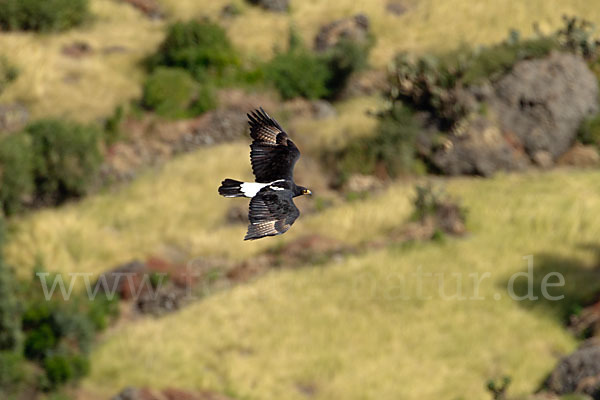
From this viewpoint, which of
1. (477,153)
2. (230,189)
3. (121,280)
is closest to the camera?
(230,189)

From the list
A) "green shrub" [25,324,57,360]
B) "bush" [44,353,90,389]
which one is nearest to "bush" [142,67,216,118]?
"green shrub" [25,324,57,360]

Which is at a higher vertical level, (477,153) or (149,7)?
(149,7)

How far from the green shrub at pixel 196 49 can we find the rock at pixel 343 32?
5.03m

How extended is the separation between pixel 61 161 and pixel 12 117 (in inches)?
180

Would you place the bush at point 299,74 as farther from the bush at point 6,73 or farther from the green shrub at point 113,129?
the bush at point 6,73

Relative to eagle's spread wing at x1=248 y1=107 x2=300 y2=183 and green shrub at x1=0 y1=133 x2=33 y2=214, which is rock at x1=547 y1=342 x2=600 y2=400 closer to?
eagle's spread wing at x1=248 y1=107 x2=300 y2=183

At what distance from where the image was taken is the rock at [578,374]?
21981 millimetres

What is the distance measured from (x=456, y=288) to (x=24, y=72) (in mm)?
22225

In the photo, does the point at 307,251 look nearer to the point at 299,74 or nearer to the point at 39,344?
the point at 39,344

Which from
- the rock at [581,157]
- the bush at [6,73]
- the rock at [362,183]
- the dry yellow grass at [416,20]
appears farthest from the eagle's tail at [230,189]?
the dry yellow grass at [416,20]

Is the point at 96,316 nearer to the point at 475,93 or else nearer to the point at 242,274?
the point at 242,274

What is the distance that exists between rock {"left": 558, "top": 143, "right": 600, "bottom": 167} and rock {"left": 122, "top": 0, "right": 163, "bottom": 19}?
2406cm

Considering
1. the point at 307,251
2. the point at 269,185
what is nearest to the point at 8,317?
the point at 307,251

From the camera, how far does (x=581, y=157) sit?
1368 inches
